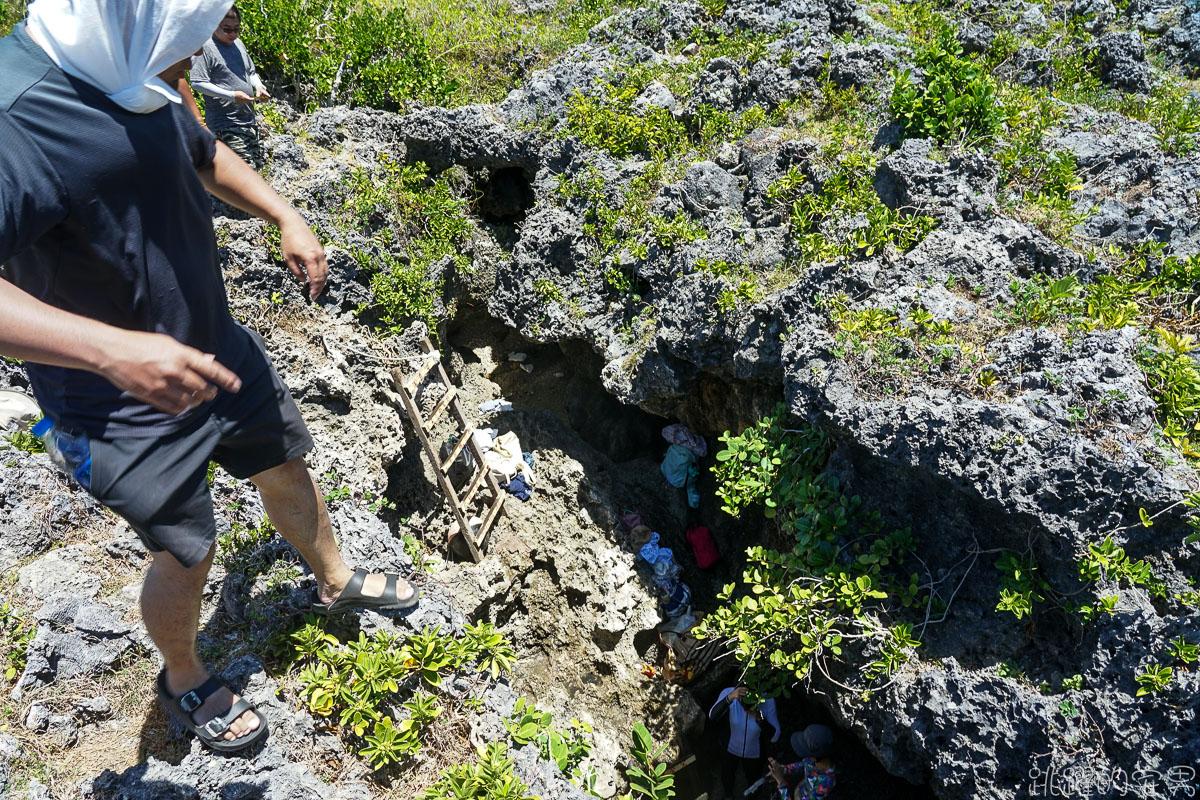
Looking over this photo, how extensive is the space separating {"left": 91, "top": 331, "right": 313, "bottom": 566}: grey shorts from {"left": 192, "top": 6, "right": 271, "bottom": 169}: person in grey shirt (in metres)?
3.51

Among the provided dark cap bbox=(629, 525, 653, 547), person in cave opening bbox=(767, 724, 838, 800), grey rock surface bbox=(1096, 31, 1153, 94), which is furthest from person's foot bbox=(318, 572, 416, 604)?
grey rock surface bbox=(1096, 31, 1153, 94)

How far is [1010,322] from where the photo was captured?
3697 mm

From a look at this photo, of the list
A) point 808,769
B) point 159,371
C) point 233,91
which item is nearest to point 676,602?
point 808,769

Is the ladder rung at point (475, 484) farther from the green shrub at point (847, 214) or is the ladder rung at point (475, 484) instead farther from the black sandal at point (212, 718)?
the green shrub at point (847, 214)

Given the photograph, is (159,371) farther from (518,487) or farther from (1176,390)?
(518,487)

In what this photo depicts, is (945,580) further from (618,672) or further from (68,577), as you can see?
(68,577)

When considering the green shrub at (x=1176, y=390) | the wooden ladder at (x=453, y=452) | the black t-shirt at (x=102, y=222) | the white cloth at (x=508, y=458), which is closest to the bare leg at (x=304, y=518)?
the black t-shirt at (x=102, y=222)

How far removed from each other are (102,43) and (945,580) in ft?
12.8

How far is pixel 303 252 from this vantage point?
2.29 metres

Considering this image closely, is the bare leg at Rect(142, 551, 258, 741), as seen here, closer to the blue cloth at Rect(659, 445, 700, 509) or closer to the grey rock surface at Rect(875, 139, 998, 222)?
the blue cloth at Rect(659, 445, 700, 509)

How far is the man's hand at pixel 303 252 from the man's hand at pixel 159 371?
27.1 inches

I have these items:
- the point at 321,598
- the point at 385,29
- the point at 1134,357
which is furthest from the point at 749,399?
the point at 385,29

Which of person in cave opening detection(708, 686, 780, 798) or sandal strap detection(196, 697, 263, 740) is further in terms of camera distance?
person in cave opening detection(708, 686, 780, 798)

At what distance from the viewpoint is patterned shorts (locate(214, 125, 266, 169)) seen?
520cm
